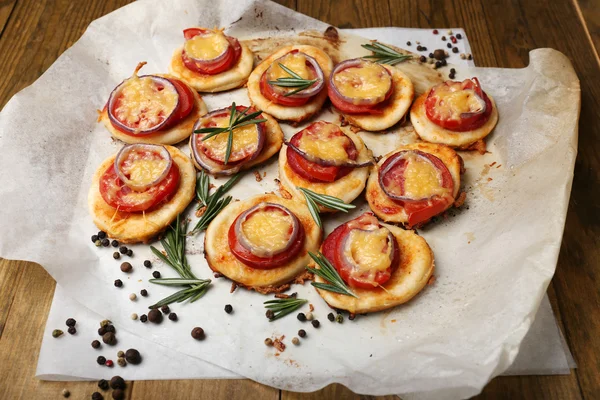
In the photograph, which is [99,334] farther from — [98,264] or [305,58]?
[305,58]

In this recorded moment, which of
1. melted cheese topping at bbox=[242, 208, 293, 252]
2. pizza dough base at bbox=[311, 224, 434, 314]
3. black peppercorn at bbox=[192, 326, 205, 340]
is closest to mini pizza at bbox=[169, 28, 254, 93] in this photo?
melted cheese topping at bbox=[242, 208, 293, 252]

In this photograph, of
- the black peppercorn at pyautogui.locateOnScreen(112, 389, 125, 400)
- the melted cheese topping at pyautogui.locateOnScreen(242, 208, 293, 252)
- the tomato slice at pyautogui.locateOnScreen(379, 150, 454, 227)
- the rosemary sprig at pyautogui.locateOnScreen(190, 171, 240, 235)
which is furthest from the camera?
the rosemary sprig at pyautogui.locateOnScreen(190, 171, 240, 235)

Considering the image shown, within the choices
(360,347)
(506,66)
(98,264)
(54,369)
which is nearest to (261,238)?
(360,347)

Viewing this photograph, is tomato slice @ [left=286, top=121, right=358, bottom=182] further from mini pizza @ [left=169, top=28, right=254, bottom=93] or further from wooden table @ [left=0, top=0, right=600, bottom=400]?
wooden table @ [left=0, top=0, right=600, bottom=400]

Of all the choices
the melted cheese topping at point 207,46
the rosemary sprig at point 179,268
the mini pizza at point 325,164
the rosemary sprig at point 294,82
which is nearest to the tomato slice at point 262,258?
the rosemary sprig at point 179,268

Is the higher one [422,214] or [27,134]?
[27,134]
